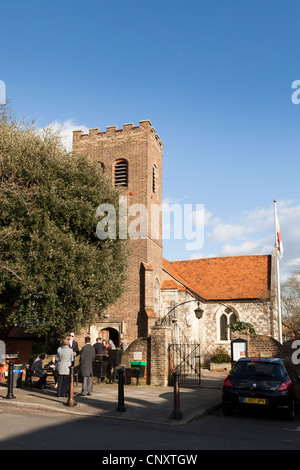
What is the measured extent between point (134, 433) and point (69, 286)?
7.95 meters

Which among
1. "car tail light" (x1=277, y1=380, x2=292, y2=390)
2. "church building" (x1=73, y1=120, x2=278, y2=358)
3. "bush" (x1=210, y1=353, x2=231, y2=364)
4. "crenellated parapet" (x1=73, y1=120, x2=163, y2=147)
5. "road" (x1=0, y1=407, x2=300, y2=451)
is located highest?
"crenellated parapet" (x1=73, y1=120, x2=163, y2=147)

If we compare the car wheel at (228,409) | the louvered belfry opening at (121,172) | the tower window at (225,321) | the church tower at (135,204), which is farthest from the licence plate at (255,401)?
the tower window at (225,321)

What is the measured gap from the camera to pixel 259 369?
10992 mm

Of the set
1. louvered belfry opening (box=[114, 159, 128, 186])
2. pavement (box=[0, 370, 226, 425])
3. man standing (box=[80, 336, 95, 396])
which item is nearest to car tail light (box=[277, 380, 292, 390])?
pavement (box=[0, 370, 226, 425])

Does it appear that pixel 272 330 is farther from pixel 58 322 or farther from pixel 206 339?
pixel 58 322

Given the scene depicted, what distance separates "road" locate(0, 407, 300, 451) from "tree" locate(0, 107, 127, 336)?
5.12m

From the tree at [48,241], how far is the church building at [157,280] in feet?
9.36

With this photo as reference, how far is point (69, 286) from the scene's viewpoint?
15.4m

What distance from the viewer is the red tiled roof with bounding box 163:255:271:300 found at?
33.0 metres

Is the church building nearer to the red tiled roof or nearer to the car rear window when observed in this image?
the red tiled roof

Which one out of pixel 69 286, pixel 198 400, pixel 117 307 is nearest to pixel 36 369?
pixel 69 286

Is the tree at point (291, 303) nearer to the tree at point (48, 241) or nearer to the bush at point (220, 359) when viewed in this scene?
the bush at point (220, 359)

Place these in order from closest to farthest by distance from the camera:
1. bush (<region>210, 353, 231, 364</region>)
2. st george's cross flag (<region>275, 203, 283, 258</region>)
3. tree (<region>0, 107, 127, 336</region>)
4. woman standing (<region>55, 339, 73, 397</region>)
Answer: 1. woman standing (<region>55, 339, 73, 397</region>)
2. tree (<region>0, 107, 127, 336</region>)
3. st george's cross flag (<region>275, 203, 283, 258</region>)
4. bush (<region>210, 353, 231, 364</region>)

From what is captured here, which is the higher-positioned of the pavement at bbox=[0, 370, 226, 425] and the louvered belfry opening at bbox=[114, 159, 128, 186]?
the louvered belfry opening at bbox=[114, 159, 128, 186]
